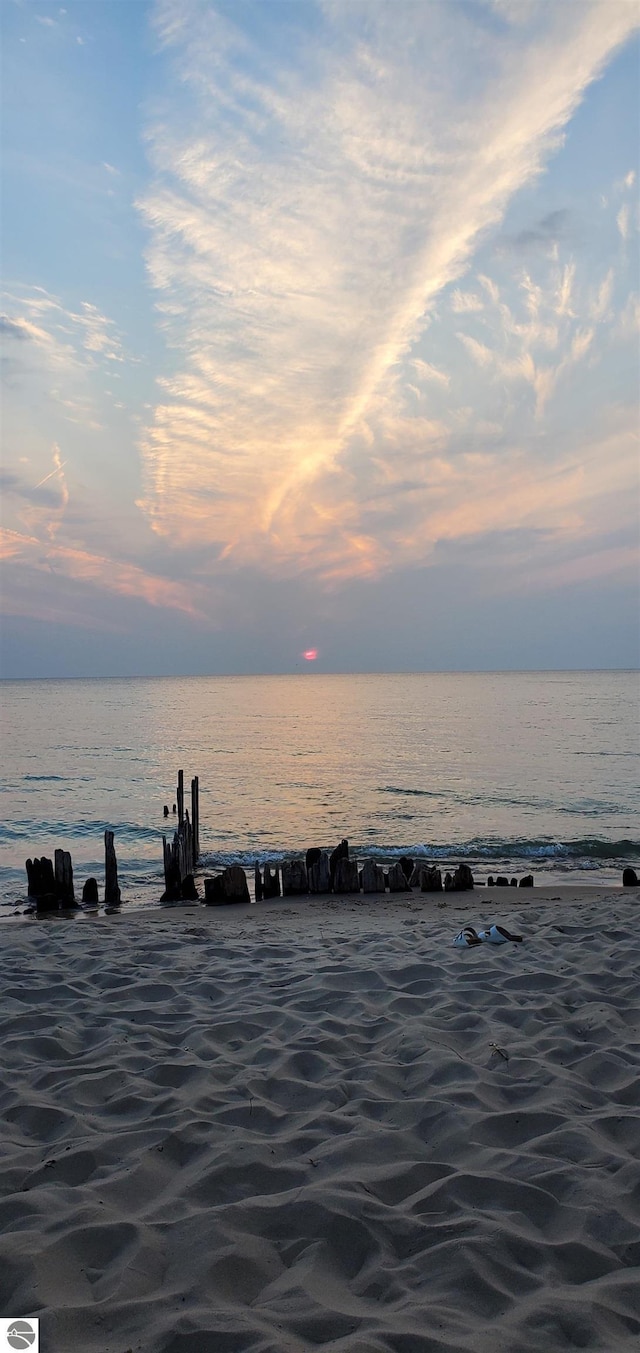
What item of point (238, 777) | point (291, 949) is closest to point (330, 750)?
point (238, 777)

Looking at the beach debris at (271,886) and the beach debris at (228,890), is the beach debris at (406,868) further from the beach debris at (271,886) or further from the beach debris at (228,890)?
the beach debris at (228,890)

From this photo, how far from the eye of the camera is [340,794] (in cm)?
3039

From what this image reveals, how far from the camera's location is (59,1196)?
3570 mm

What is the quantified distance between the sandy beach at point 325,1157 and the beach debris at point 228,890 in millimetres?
5839

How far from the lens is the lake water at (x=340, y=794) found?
19438 mm

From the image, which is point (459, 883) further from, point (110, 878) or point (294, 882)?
point (110, 878)

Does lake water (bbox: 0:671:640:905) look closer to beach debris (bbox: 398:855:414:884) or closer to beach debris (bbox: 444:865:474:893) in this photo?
beach debris (bbox: 444:865:474:893)

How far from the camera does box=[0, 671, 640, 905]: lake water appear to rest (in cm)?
1944

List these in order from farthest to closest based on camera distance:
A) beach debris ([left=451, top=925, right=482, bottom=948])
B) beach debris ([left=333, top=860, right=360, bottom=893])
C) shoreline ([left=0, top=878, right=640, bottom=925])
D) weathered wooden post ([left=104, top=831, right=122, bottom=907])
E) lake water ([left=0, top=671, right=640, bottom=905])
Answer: lake water ([left=0, top=671, right=640, bottom=905]) < weathered wooden post ([left=104, top=831, right=122, bottom=907]) < beach debris ([left=333, top=860, right=360, bottom=893]) < shoreline ([left=0, top=878, right=640, bottom=925]) < beach debris ([left=451, top=925, right=482, bottom=948])

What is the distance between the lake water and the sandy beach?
29.4ft

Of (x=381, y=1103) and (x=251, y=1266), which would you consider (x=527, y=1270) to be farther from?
(x=381, y=1103)

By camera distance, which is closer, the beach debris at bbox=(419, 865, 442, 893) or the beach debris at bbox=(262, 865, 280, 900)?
the beach debris at bbox=(262, 865, 280, 900)

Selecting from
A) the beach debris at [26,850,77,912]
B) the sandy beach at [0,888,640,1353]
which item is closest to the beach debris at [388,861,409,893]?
the beach debris at [26,850,77,912]

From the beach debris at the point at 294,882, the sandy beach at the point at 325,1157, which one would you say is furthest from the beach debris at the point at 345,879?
the sandy beach at the point at 325,1157
